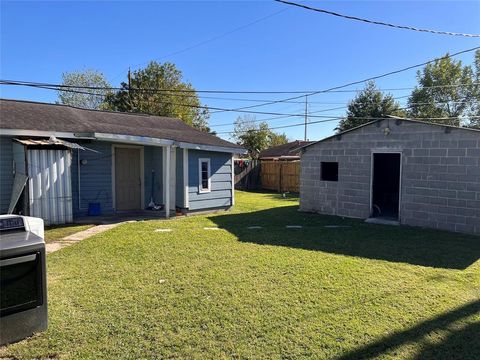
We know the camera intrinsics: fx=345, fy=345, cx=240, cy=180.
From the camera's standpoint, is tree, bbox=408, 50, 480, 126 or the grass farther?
tree, bbox=408, 50, 480, 126

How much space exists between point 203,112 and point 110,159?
84.8ft

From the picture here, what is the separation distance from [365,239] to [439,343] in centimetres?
468

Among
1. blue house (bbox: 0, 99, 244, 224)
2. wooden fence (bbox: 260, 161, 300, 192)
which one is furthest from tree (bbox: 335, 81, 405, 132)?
blue house (bbox: 0, 99, 244, 224)

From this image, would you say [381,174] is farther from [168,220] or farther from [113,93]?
[113,93]

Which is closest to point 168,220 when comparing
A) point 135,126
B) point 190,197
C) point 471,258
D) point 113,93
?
point 190,197

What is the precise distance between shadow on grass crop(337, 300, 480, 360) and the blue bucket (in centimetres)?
940

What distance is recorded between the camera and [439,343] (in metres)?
3.31

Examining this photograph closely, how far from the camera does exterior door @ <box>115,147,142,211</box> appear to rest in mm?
11539

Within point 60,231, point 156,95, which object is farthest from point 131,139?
point 156,95

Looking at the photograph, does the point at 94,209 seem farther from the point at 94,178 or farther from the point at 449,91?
the point at 449,91

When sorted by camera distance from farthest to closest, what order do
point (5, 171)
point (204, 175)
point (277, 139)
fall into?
point (277, 139) < point (204, 175) < point (5, 171)

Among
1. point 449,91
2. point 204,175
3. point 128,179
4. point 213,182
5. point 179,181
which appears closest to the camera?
point 179,181

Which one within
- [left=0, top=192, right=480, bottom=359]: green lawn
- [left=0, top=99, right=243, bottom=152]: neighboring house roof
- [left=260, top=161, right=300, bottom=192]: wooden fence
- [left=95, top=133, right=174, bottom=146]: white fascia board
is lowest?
[left=0, top=192, right=480, bottom=359]: green lawn

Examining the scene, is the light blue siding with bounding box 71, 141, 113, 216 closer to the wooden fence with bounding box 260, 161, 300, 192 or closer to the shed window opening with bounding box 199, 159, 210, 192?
the shed window opening with bounding box 199, 159, 210, 192
